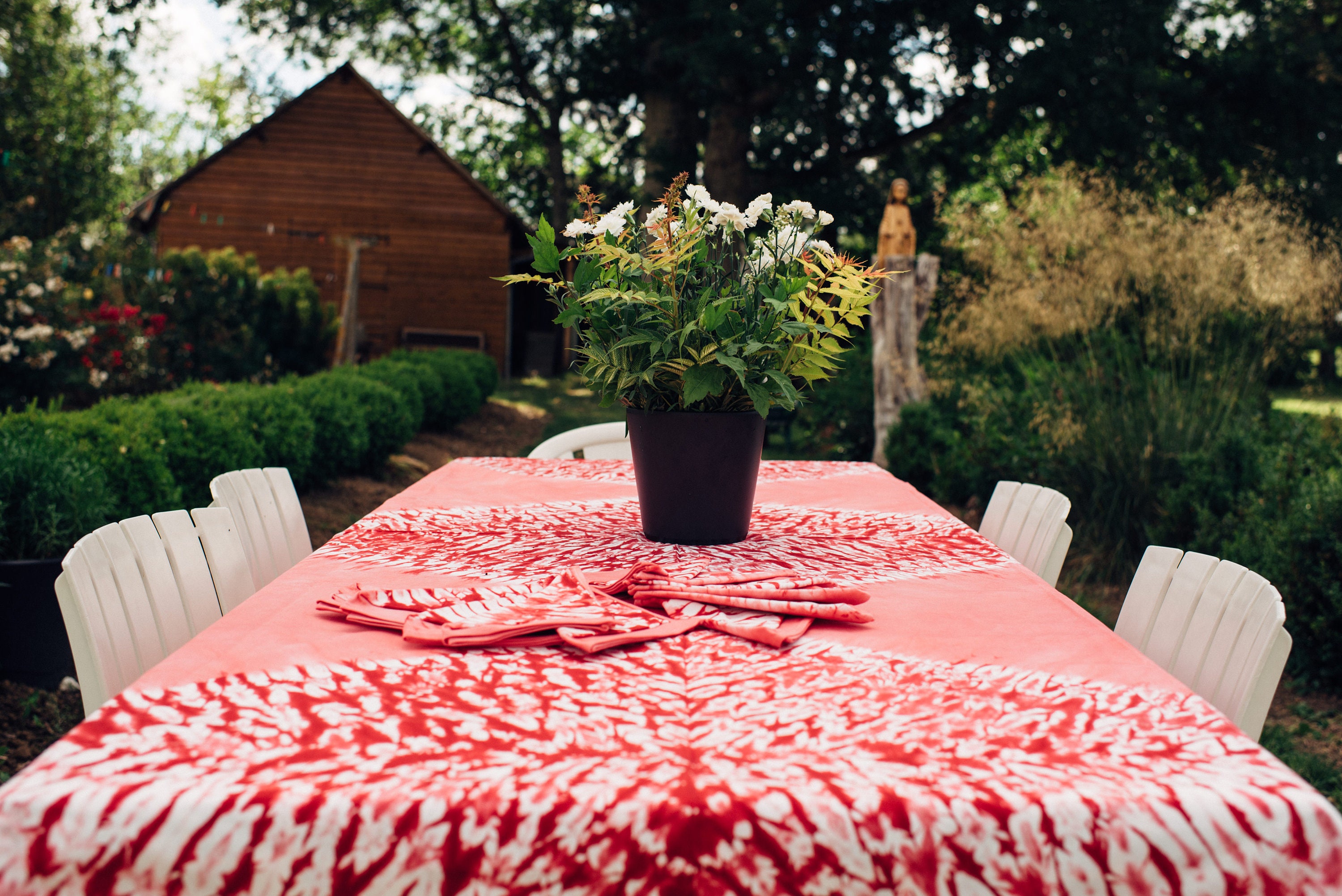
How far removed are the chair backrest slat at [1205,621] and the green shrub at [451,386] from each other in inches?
381

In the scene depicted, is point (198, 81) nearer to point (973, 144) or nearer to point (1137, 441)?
point (973, 144)

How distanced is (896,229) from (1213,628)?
22.6 ft

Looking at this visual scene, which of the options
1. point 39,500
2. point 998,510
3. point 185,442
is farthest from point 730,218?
point 185,442

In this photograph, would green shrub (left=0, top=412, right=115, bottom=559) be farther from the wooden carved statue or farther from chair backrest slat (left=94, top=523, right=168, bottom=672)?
the wooden carved statue

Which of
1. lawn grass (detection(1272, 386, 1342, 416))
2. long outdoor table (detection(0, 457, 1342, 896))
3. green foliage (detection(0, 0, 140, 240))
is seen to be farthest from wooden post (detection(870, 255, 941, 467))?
green foliage (detection(0, 0, 140, 240))

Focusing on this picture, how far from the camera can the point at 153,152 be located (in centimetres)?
3956

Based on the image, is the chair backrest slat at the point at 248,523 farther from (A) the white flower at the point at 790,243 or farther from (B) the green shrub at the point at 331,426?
(B) the green shrub at the point at 331,426

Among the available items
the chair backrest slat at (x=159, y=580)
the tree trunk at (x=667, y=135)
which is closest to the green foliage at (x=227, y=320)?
the tree trunk at (x=667, y=135)

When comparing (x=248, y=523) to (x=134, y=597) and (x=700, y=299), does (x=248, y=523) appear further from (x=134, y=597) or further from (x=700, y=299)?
(x=700, y=299)

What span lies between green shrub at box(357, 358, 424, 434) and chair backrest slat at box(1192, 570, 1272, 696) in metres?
7.75

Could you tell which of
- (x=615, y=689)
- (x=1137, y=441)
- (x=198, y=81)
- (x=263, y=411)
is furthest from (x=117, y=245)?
(x=198, y=81)

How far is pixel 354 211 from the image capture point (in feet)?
61.4

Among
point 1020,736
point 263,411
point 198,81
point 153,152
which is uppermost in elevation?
point 198,81

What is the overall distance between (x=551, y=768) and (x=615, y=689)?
23 centimetres
